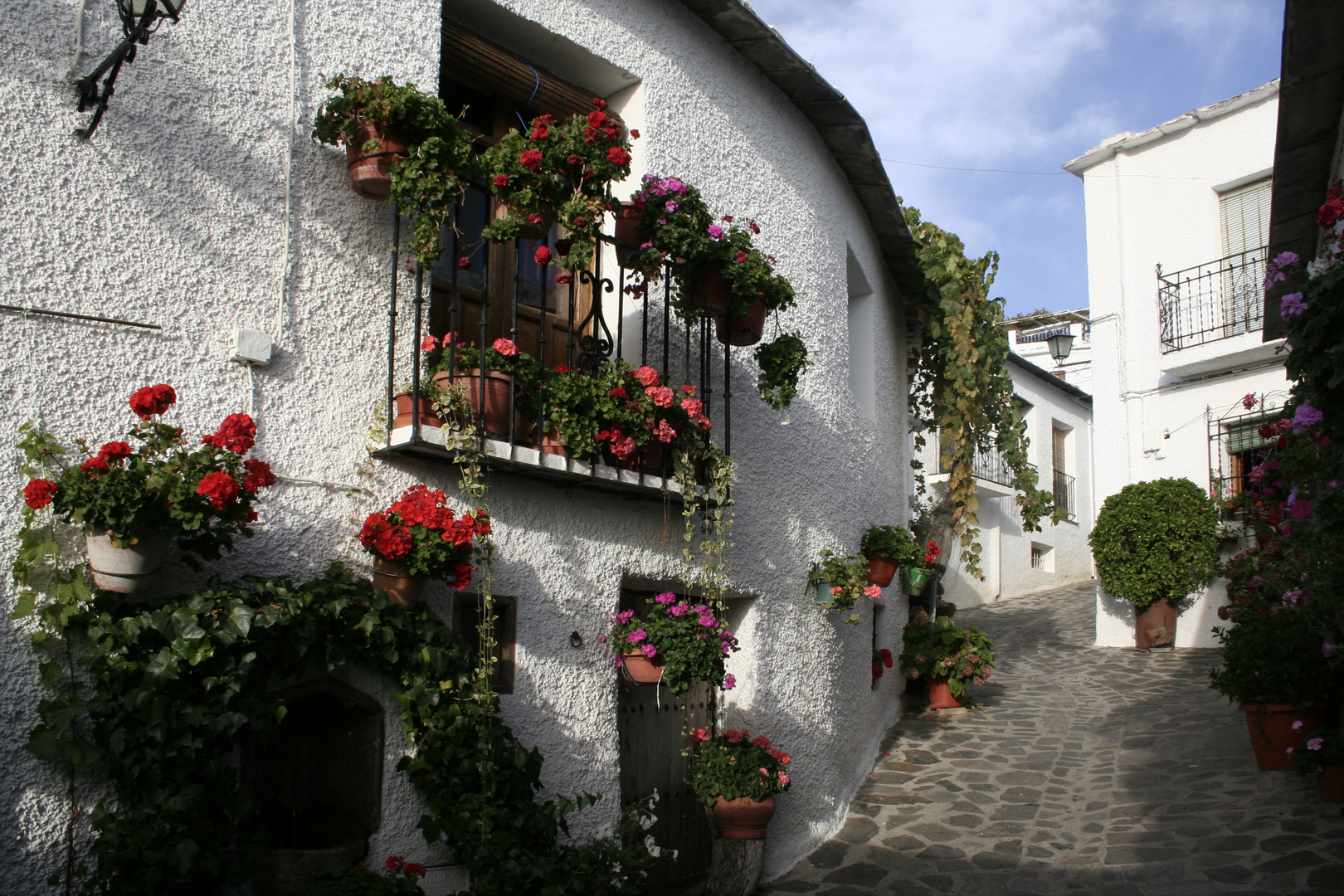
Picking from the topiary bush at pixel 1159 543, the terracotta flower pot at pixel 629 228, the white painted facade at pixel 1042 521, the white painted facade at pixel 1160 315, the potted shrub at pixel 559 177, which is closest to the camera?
the potted shrub at pixel 559 177

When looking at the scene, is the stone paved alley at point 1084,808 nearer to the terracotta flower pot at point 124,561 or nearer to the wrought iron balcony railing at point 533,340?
the wrought iron balcony railing at point 533,340

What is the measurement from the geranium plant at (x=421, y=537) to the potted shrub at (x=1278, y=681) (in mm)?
5044

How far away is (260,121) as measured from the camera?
4242 mm

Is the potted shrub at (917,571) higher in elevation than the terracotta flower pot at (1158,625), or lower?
higher

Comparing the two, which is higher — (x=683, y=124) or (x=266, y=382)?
(x=683, y=124)

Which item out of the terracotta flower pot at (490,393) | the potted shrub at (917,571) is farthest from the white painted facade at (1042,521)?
the terracotta flower pot at (490,393)

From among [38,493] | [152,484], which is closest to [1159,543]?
[152,484]

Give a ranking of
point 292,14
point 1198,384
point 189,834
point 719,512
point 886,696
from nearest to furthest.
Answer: point 189,834, point 292,14, point 719,512, point 886,696, point 1198,384

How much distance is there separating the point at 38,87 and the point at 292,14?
1.07 meters

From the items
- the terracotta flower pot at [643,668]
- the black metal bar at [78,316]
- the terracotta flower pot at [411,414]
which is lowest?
the terracotta flower pot at [643,668]

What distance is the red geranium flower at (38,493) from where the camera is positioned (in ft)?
10.4

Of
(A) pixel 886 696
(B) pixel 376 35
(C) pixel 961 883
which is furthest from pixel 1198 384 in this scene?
(B) pixel 376 35

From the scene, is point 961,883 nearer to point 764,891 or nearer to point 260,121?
point 764,891

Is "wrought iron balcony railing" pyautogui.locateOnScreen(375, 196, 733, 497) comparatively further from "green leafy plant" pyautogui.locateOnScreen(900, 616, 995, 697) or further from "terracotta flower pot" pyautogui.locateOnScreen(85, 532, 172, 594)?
"green leafy plant" pyautogui.locateOnScreen(900, 616, 995, 697)
